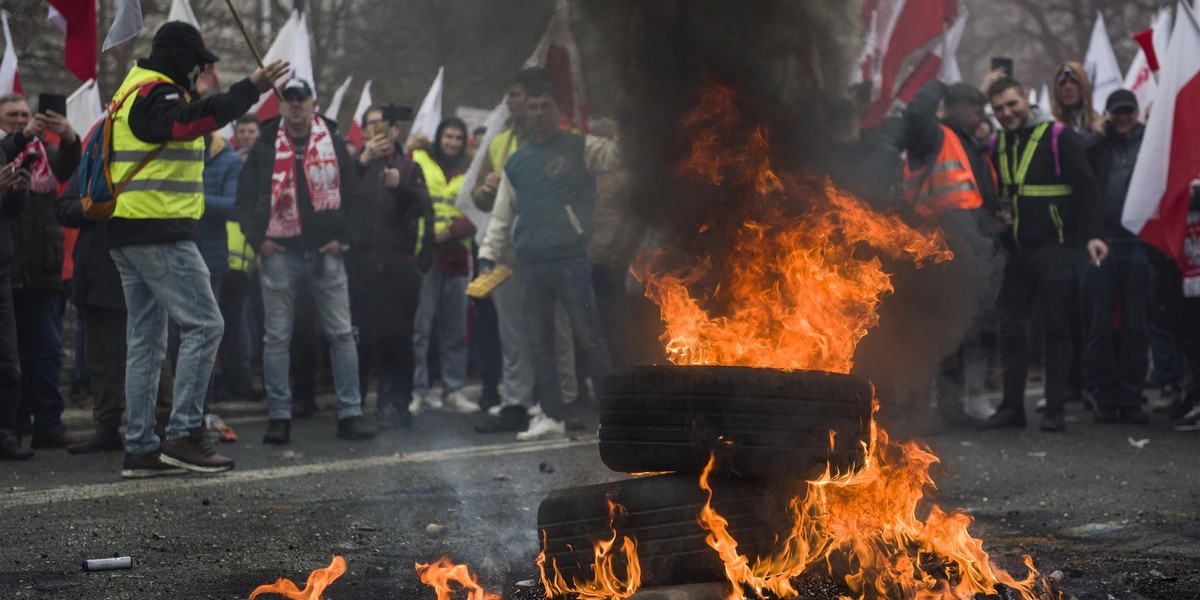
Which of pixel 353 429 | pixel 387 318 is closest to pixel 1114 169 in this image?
pixel 387 318

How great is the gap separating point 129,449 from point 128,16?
2822 millimetres

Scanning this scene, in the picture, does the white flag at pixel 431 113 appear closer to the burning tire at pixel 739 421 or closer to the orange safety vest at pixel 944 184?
the orange safety vest at pixel 944 184

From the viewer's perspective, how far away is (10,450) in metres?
7.75

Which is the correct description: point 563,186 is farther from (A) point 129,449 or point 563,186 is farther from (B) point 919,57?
(B) point 919,57

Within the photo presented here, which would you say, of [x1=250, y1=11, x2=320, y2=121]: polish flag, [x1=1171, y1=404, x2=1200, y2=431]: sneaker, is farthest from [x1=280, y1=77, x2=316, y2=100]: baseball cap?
[x1=1171, y1=404, x2=1200, y2=431]: sneaker

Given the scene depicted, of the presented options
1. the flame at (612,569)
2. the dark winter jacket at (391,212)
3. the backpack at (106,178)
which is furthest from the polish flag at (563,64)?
the flame at (612,569)

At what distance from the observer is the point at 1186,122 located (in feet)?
31.3

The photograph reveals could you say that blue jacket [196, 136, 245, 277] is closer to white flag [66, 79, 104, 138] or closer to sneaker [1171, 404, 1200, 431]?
white flag [66, 79, 104, 138]

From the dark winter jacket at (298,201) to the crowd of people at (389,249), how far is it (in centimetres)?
2

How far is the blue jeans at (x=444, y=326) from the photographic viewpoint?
11742 mm

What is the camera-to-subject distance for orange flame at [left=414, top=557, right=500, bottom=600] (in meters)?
4.18

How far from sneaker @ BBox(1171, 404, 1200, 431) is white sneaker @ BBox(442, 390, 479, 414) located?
18.5 ft

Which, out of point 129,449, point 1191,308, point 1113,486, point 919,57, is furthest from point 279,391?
point 919,57

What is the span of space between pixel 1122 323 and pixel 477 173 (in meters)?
5.39
